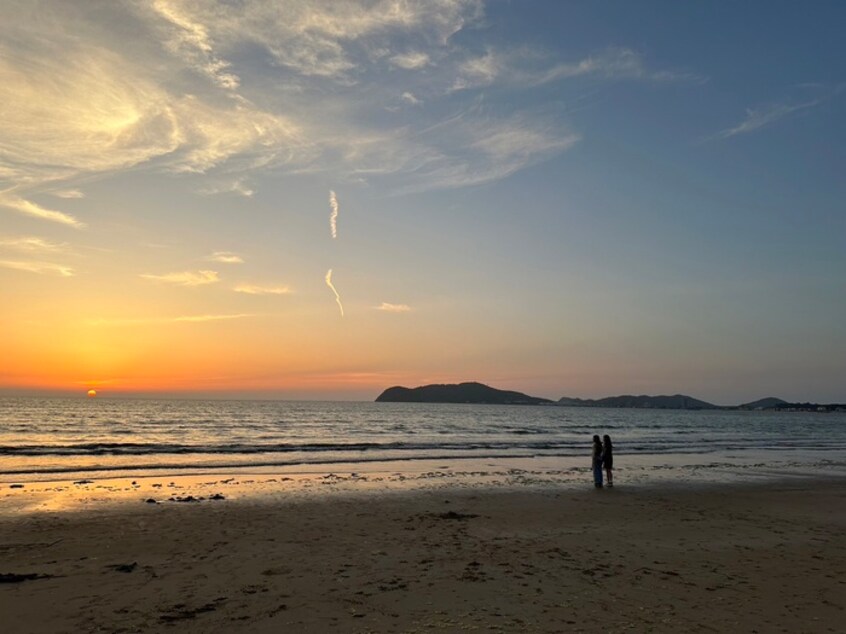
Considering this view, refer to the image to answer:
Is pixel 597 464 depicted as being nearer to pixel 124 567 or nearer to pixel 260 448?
pixel 124 567

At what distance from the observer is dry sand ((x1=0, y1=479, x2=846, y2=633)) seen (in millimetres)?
7672

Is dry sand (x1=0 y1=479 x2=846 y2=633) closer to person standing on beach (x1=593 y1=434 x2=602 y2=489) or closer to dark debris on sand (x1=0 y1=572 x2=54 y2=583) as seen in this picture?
dark debris on sand (x1=0 y1=572 x2=54 y2=583)

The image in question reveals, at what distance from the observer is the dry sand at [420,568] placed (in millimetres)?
7672

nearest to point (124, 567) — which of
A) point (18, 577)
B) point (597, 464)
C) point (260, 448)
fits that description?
point (18, 577)

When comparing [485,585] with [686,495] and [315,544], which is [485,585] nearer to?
[315,544]

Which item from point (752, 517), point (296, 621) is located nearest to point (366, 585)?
point (296, 621)

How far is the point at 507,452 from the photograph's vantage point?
4094 centimetres

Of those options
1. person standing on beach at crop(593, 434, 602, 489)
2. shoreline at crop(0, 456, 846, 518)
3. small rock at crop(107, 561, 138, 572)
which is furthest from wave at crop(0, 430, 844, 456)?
small rock at crop(107, 561, 138, 572)

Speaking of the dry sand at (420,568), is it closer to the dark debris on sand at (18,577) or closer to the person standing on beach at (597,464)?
the dark debris on sand at (18,577)

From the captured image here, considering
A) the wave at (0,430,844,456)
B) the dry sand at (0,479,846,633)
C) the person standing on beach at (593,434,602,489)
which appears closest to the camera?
the dry sand at (0,479,846,633)

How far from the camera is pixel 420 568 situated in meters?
10.1

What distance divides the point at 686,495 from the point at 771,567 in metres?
10.7

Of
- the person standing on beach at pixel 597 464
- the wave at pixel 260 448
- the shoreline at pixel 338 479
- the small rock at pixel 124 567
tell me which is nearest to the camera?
the small rock at pixel 124 567

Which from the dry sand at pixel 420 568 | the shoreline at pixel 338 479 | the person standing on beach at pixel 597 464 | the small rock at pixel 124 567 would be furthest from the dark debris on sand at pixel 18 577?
the person standing on beach at pixel 597 464
